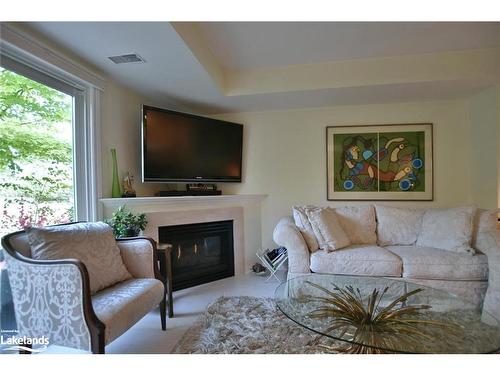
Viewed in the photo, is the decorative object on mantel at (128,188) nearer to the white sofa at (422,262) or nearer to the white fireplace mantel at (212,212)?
the white fireplace mantel at (212,212)

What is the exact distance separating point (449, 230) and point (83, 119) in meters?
3.48

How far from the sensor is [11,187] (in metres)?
1.74

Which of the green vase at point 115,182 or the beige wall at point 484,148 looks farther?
the beige wall at point 484,148

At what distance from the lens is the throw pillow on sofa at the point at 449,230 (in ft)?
7.87

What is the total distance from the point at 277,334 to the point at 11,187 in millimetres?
2037

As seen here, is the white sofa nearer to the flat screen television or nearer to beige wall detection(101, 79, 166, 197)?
the flat screen television

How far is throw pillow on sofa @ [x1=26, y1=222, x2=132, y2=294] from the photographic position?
155cm

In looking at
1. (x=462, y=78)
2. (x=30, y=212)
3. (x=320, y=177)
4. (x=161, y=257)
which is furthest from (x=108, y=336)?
(x=462, y=78)

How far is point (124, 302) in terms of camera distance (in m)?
1.51

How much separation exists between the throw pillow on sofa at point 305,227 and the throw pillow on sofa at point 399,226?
32.7 inches

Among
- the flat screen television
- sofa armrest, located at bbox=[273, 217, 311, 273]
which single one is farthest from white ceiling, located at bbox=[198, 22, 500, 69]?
sofa armrest, located at bbox=[273, 217, 311, 273]

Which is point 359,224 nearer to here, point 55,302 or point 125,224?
point 125,224

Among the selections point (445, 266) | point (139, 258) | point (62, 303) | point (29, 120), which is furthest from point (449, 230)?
point (29, 120)

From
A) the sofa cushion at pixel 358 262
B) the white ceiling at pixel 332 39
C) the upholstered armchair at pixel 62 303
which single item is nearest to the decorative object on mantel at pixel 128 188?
the upholstered armchair at pixel 62 303
